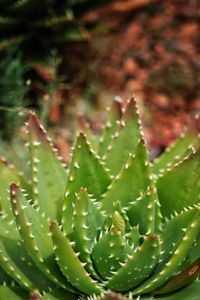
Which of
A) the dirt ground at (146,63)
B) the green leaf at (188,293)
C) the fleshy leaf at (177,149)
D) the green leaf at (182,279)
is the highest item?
the fleshy leaf at (177,149)

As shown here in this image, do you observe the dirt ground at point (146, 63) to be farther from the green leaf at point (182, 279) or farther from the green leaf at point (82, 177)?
the green leaf at point (182, 279)

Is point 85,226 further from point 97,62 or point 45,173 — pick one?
point 97,62

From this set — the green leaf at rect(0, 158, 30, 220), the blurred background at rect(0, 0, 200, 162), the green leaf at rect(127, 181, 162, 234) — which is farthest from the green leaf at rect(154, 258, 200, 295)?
the blurred background at rect(0, 0, 200, 162)

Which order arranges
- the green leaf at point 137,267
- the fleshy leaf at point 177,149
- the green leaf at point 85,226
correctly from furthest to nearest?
the fleshy leaf at point 177,149 < the green leaf at point 85,226 < the green leaf at point 137,267

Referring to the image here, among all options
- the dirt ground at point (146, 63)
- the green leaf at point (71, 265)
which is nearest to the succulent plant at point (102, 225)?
the green leaf at point (71, 265)

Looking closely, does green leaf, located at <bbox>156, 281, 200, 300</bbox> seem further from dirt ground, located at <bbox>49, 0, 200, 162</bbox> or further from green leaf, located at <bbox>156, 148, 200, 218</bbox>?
dirt ground, located at <bbox>49, 0, 200, 162</bbox>

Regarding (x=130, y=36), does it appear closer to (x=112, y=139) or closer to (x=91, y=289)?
(x=112, y=139)

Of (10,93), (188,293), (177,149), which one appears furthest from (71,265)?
(10,93)
